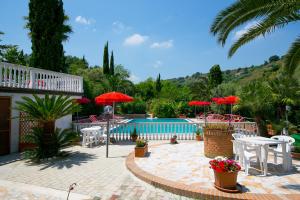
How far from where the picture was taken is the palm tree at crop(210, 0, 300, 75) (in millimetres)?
5707

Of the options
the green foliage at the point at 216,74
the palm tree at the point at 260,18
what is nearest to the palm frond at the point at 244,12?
the palm tree at the point at 260,18

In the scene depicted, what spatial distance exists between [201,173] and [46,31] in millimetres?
15202

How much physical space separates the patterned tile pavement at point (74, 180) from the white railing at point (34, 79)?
3.18 m

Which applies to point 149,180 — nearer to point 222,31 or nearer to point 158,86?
point 222,31

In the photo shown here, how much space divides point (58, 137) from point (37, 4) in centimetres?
1151

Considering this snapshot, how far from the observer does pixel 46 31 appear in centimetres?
1670

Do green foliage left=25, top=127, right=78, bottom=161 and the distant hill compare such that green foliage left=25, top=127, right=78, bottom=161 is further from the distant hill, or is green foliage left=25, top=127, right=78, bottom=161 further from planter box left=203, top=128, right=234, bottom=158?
the distant hill

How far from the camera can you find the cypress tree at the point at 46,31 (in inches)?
645

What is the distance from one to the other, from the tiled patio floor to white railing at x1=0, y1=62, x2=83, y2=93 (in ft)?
20.3

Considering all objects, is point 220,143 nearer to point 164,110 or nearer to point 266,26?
point 266,26

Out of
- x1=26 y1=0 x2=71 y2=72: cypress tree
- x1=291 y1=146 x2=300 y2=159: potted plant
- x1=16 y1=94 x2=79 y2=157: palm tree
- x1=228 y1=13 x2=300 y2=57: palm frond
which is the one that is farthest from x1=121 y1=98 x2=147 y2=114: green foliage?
x1=228 y1=13 x2=300 y2=57: palm frond

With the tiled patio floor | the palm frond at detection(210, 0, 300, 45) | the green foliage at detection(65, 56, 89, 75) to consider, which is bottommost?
the tiled patio floor

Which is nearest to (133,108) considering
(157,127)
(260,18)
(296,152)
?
(157,127)

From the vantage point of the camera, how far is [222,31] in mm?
7168
